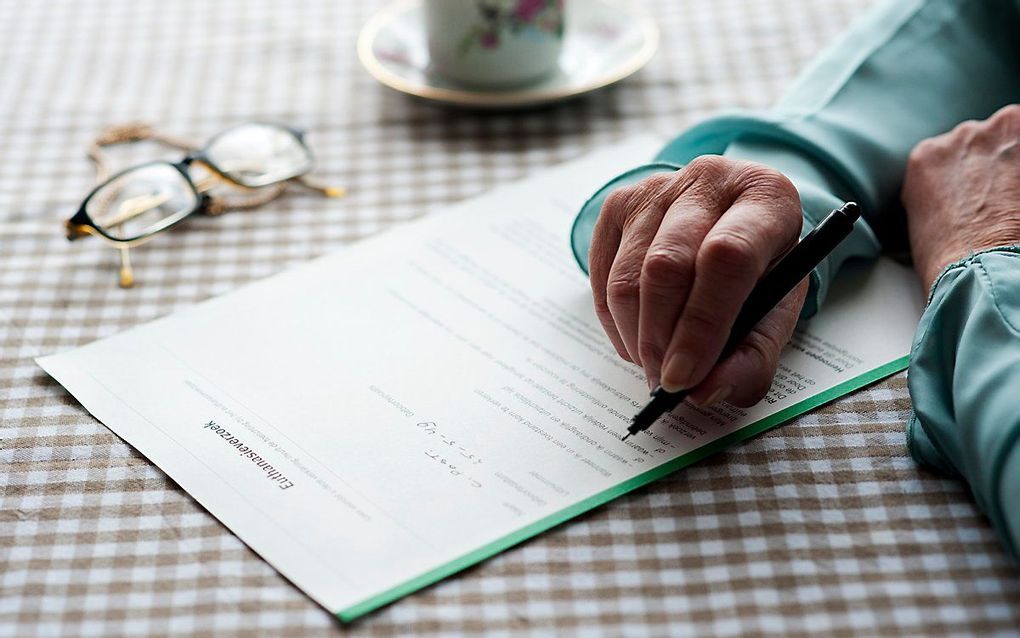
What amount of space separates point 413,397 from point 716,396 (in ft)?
0.55

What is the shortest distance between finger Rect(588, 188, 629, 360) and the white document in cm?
3

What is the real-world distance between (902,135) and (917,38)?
100 mm

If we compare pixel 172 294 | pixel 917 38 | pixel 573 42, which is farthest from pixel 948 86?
pixel 172 294

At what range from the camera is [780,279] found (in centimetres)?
55

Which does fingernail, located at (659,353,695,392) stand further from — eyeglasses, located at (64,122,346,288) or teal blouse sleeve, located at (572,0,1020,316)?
eyeglasses, located at (64,122,346,288)

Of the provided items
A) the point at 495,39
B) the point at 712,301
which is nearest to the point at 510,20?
the point at 495,39

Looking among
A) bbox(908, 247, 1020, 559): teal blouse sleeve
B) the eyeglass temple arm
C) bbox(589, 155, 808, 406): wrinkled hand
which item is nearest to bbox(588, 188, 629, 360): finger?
bbox(589, 155, 808, 406): wrinkled hand

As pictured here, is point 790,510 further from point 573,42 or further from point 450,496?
point 573,42

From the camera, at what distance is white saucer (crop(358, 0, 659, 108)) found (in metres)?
0.90

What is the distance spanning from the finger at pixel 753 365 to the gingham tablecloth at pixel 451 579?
0.03 meters

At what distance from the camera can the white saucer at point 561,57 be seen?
898 mm

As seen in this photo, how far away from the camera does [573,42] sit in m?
0.97

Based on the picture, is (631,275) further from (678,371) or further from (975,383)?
(975,383)

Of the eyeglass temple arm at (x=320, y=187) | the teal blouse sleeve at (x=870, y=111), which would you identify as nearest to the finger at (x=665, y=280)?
the teal blouse sleeve at (x=870, y=111)
